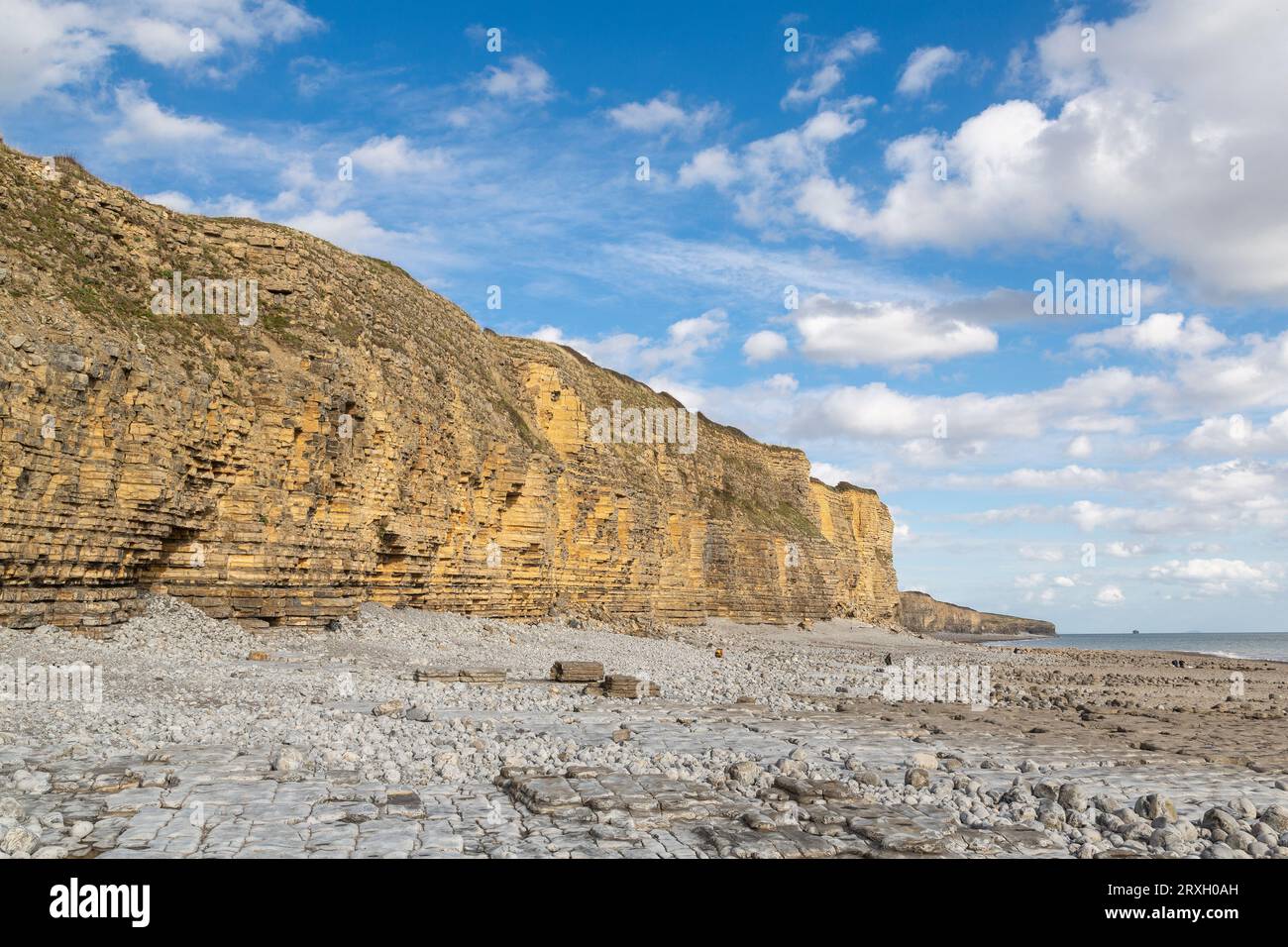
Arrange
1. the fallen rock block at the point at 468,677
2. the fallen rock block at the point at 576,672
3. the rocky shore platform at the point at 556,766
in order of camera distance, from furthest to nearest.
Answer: the fallen rock block at the point at 576,672 → the fallen rock block at the point at 468,677 → the rocky shore platform at the point at 556,766

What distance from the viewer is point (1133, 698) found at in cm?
2620

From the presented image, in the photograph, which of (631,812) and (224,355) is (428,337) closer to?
(224,355)

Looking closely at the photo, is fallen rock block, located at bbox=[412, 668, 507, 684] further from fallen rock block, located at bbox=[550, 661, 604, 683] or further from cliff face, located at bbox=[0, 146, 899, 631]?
cliff face, located at bbox=[0, 146, 899, 631]

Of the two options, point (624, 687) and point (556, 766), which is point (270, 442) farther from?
point (556, 766)

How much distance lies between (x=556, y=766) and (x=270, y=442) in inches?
664

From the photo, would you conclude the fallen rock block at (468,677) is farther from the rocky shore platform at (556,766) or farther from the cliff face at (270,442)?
the cliff face at (270,442)

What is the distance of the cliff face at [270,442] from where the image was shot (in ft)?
58.3

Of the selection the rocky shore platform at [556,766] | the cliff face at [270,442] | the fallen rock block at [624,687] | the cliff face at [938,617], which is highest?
the cliff face at [270,442]

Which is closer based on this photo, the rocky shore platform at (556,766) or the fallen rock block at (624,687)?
the rocky shore platform at (556,766)

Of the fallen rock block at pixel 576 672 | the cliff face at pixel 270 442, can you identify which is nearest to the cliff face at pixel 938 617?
the cliff face at pixel 270 442

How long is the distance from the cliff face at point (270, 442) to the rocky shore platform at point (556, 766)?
83.5 inches

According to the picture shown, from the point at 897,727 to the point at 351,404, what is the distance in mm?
18368

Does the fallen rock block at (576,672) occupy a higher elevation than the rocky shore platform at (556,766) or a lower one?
lower

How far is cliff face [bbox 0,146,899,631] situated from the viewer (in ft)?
58.3
